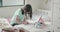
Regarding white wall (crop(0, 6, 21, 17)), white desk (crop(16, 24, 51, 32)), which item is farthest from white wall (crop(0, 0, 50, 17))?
white desk (crop(16, 24, 51, 32))

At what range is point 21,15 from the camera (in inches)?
58.3

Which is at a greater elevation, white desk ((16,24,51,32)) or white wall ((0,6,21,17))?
white wall ((0,6,21,17))

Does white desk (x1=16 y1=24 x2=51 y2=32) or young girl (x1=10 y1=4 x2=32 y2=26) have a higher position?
young girl (x1=10 y1=4 x2=32 y2=26)

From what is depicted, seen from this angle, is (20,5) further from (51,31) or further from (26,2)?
(51,31)

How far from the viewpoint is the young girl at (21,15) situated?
57.2 inches

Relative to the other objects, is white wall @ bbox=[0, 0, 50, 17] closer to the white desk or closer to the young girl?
the young girl

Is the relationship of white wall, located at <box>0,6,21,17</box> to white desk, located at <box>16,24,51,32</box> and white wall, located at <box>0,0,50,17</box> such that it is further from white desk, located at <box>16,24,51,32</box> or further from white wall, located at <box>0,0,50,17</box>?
white desk, located at <box>16,24,51,32</box>

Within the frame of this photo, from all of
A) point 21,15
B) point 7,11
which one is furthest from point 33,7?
point 7,11

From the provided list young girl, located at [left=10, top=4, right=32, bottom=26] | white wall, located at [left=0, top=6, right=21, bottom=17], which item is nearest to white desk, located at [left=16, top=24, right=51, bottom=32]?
young girl, located at [left=10, top=4, right=32, bottom=26]

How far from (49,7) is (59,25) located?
0.83ft

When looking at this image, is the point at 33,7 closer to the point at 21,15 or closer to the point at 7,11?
the point at 21,15

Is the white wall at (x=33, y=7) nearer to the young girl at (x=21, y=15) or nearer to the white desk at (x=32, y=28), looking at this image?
the young girl at (x=21, y=15)

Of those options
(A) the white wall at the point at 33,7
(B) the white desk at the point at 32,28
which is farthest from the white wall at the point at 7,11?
(B) the white desk at the point at 32,28

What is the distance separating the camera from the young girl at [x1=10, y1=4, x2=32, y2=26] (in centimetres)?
145
